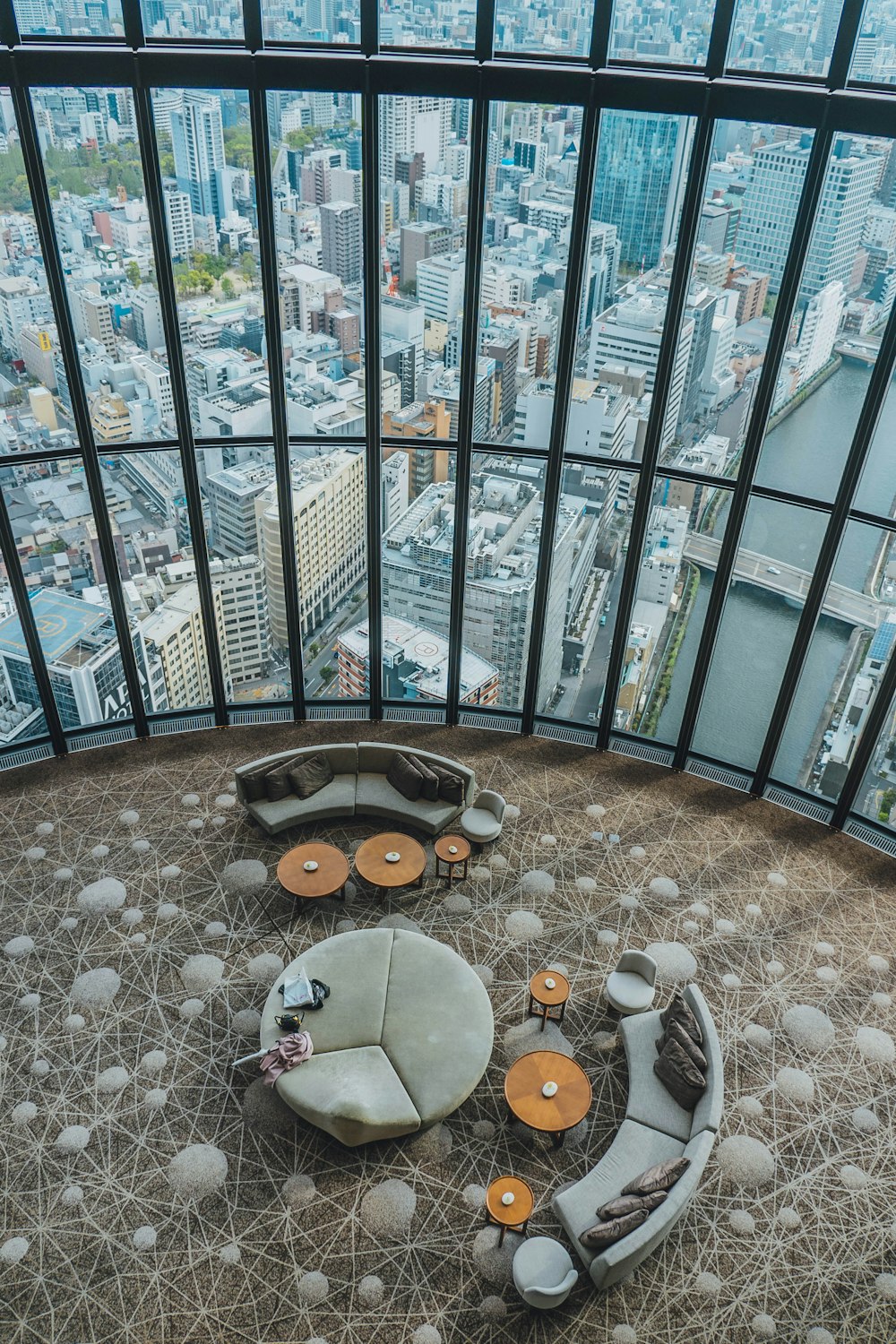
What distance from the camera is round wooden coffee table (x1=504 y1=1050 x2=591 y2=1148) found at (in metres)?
8.01

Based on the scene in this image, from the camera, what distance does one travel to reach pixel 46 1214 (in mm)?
7762

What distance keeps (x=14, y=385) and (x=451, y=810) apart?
20.1 ft

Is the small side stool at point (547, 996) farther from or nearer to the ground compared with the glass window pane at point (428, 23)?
nearer to the ground

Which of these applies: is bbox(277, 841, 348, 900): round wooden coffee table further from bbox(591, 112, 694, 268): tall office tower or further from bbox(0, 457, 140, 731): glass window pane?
Result: bbox(591, 112, 694, 268): tall office tower

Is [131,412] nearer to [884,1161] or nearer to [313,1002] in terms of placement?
[313,1002]

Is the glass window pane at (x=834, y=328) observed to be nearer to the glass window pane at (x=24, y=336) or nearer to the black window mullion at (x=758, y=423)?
the black window mullion at (x=758, y=423)

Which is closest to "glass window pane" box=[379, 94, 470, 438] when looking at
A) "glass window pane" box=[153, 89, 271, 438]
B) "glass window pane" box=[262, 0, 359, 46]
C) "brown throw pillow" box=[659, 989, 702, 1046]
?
"glass window pane" box=[262, 0, 359, 46]

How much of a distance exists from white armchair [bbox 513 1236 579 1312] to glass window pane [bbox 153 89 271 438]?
7.97 meters

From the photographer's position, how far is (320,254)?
10.2 meters

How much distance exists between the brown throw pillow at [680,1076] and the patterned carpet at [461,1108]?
49cm

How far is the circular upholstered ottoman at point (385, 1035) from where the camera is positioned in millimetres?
8062

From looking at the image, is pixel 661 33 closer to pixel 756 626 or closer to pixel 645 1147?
pixel 756 626

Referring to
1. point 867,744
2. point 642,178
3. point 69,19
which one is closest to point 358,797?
point 867,744

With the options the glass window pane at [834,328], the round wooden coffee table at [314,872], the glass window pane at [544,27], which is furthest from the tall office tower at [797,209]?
the round wooden coffee table at [314,872]
